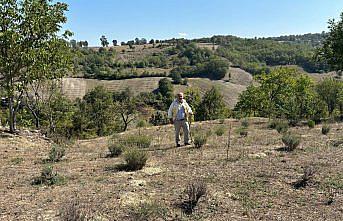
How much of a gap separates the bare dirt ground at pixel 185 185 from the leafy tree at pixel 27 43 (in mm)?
4249

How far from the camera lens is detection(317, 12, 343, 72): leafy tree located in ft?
88.0

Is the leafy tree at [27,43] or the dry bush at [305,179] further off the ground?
the leafy tree at [27,43]

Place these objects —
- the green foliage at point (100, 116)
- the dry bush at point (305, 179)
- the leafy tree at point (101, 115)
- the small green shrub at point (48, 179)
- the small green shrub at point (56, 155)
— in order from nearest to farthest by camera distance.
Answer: the dry bush at point (305, 179) → the small green shrub at point (48, 179) → the small green shrub at point (56, 155) → the green foliage at point (100, 116) → the leafy tree at point (101, 115)

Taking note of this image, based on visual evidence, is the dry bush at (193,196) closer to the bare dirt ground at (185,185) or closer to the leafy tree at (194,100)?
the bare dirt ground at (185,185)

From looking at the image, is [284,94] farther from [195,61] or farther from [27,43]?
[195,61]

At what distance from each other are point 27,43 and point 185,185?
35.1 ft

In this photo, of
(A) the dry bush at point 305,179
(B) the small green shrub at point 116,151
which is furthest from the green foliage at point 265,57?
(A) the dry bush at point 305,179

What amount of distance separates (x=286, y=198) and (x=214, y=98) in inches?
2092

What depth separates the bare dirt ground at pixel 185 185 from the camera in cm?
648

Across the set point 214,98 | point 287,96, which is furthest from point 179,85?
point 287,96

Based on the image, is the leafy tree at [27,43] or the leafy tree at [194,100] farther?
the leafy tree at [194,100]

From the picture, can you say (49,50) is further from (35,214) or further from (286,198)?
(286,198)

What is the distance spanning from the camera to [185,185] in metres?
7.91

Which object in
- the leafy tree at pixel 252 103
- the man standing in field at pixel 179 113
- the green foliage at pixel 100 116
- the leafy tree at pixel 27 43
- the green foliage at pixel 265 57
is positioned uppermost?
the green foliage at pixel 265 57
